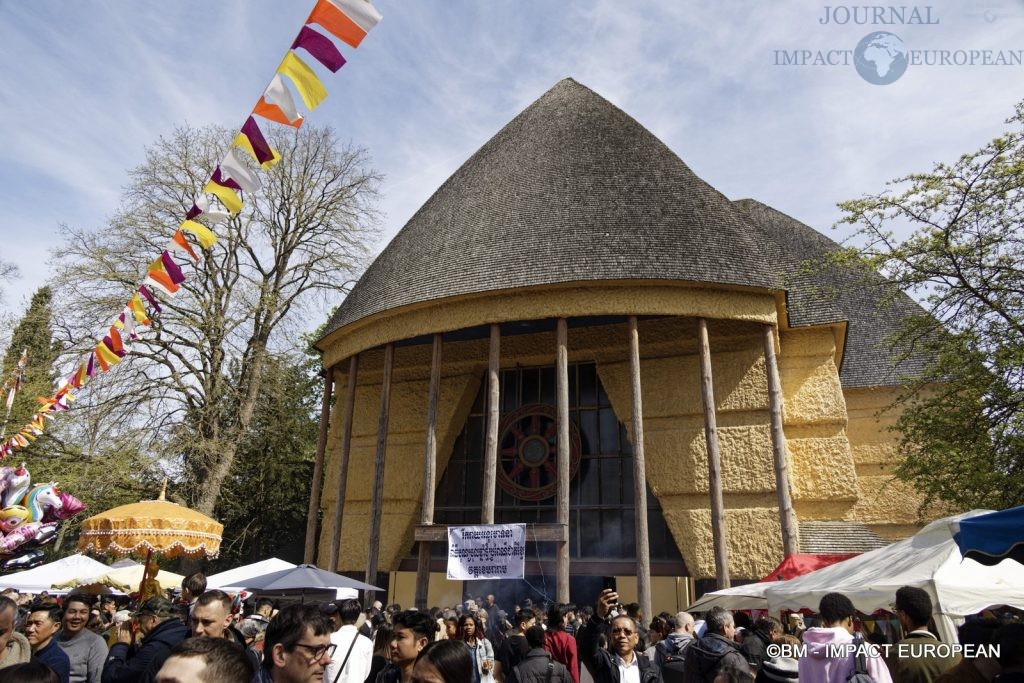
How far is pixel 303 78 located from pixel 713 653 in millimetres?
6911

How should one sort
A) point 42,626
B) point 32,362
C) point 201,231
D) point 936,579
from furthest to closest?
point 32,362 < point 201,231 < point 936,579 < point 42,626

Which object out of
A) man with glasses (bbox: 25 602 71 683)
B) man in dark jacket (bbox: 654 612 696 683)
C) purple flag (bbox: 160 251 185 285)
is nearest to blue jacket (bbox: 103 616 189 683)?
man with glasses (bbox: 25 602 71 683)

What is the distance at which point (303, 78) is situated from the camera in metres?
7.74

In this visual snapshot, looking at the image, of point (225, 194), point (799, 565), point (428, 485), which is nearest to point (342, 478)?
point (428, 485)

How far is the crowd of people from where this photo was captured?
2.72 m

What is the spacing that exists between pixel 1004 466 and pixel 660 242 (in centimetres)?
785

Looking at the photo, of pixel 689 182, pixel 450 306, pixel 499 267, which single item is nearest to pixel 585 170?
pixel 689 182

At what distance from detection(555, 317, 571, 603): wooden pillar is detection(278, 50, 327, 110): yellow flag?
8.34 metres

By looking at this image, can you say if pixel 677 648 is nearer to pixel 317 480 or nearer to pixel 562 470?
pixel 562 470

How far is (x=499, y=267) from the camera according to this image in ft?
53.3


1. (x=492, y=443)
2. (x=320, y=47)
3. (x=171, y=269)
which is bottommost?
(x=492, y=443)

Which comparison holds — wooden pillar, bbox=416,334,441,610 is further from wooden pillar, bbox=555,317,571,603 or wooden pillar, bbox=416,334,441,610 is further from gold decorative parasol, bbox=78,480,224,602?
gold decorative parasol, bbox=78,480,224,602

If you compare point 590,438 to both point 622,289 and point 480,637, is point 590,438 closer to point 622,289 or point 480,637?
point 622,289

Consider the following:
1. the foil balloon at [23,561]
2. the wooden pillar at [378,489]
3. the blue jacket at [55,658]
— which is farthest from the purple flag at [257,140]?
the foil balloon at [23,561]
